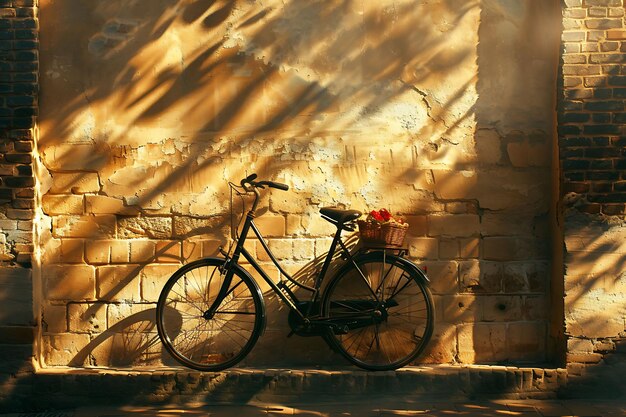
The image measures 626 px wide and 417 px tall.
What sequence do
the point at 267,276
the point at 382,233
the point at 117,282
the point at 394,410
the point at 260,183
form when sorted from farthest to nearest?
the point at 117,282 → the point at 267,276 → the point at 260,183 → the point at 382,233 → the point at 394,410

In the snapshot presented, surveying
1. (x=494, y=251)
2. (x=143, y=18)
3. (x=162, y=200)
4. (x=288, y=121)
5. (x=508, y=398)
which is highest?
(x=143, y=18)

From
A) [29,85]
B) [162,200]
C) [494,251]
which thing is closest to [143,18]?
[29,85]

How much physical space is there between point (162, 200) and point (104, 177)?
459 mm

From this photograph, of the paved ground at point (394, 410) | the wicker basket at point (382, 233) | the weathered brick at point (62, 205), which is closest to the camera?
the paved ground at point (394, 410)

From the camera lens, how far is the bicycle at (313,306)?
6.11m

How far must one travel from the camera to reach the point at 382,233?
19.7 ft

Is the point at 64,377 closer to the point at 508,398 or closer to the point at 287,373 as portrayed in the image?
the point at 287,373

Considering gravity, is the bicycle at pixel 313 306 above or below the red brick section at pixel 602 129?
below

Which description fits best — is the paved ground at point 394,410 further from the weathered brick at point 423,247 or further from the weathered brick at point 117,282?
the weathered brick at point 423,247

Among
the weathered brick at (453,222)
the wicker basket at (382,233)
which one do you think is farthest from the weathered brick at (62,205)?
the weathered brick at (453,222)

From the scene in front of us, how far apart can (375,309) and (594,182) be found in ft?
5.85

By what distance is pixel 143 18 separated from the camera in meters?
6.31

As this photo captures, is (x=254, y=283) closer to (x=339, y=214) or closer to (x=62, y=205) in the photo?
(x=339, y=214)

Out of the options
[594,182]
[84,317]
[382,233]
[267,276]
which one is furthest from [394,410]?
[84,317]
